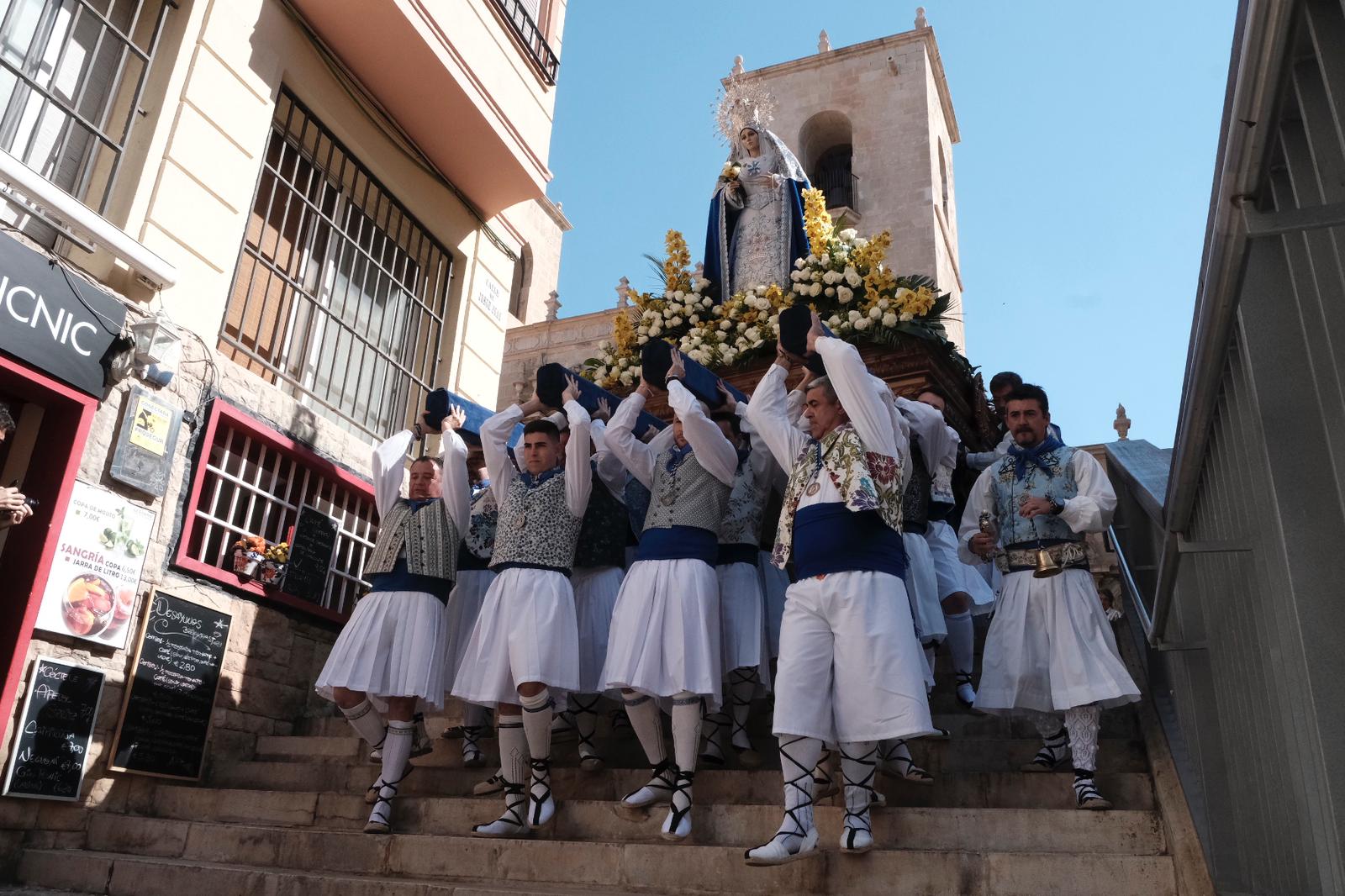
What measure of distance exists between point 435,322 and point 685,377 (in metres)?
6.26

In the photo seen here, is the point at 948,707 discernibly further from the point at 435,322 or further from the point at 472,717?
the point at 435,322

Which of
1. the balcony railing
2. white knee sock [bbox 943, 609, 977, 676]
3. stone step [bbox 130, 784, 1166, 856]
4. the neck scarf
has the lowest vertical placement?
stone step [bbox 130, 784, 1166, 856]

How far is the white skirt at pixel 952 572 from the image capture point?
623 centimetres

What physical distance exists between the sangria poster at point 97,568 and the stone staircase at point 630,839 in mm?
1120

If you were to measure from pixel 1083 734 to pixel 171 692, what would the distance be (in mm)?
5634

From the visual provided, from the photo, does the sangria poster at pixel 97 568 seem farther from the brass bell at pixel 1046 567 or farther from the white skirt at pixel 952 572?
the brass bell at pixel 1046 567

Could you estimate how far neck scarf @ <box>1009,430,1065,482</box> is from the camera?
539 centimetres

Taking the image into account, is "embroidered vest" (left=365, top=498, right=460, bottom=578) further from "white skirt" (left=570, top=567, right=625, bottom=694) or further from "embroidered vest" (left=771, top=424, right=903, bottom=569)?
"embroidered vest" (left=771, top=424, right=903, bottom=569)

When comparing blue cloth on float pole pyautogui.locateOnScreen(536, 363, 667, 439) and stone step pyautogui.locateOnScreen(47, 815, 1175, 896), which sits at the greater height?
blue cloth on float pole pyautogui.locateOnScreen(536, 363, 667, 439)

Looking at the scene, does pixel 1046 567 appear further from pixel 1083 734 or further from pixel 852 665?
pixel 852 665

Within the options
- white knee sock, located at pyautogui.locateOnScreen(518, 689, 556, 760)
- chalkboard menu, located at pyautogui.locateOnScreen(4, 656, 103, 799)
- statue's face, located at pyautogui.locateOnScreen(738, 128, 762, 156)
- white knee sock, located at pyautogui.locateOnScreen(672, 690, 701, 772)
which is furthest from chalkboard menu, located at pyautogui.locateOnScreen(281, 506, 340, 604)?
statue's face, located at pyautogui.locateOnScreen(738, 128, 762, 156)

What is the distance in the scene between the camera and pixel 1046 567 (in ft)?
16.4

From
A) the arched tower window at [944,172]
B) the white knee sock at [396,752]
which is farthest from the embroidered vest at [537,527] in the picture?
the arched tower window at [944,172]

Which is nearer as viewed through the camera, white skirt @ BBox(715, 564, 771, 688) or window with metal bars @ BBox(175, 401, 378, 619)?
white skirt @ BBox(715, 564, 771, 688)
